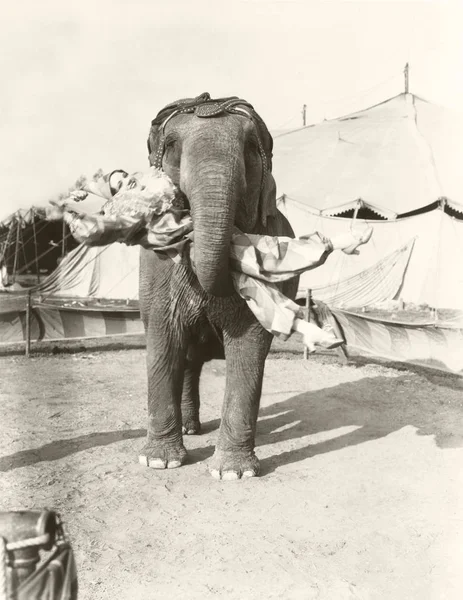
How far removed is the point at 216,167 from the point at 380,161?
54.0 ft

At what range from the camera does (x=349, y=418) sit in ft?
21.7

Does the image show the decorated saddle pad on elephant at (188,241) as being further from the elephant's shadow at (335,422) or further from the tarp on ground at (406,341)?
the tarp on ground at (406,341)

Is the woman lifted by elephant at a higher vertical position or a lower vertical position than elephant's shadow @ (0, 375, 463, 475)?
higher

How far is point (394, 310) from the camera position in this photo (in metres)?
16.0

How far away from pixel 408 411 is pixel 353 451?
5.60 ft

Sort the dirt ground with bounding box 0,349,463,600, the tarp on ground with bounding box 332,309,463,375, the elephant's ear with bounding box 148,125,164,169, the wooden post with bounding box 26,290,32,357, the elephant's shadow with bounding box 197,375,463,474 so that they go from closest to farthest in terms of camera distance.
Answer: the dirt ground with bounding box 0,349,463,600 → the elephant's ear with bounding box 148,125,164,169 → the elephant's shadow with bounding box 197,375,463,474 → the tarp on ground with bounding box 332,309,463,375 → the wooden post with bounding box 26,290,32,357

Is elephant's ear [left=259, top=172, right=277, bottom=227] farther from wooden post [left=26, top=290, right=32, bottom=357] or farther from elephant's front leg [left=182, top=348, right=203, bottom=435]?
wooden post [left=26, top=290, right=32, bottom=357]

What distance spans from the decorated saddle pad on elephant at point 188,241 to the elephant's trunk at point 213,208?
18 cm

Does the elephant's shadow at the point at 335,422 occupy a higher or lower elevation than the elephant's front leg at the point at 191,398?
lower

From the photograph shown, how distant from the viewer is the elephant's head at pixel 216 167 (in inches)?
156

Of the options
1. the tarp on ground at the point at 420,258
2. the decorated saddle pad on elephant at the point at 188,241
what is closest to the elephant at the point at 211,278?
the decorated saddle pad on elephant at the point at 188,241

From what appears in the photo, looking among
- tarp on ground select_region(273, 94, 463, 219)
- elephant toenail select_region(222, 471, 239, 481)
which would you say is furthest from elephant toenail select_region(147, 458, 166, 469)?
tarp on ground select_region(273, 94, 463, 219)

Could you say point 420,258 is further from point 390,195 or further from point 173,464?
point 173,464

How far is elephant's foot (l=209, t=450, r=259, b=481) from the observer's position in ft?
15.2
